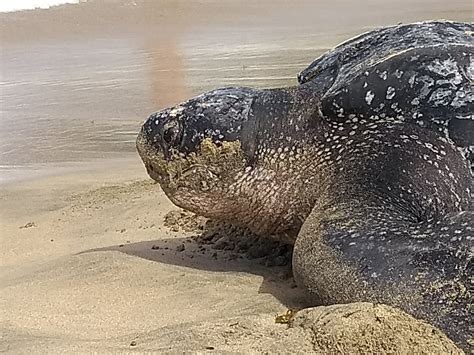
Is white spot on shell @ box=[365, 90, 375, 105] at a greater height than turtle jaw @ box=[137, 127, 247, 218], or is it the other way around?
white spot on shell @ box=[365, 90, 375, 105]

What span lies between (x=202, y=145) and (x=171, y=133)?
0.15m

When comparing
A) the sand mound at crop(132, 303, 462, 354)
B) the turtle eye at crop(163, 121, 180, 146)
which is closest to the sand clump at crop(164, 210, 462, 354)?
the sand mound at crop(132, 303, 462, 354)

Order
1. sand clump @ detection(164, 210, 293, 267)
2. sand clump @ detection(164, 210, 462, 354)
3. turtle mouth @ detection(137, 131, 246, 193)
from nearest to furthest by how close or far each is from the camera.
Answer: sand clump @ detection(164, 210, 462, 354)
turtle mouth @ detection(137, 131, 246, 193)
sand clump @ detection(164, 210, 293, 267)

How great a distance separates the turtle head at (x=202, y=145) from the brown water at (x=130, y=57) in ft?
7.65

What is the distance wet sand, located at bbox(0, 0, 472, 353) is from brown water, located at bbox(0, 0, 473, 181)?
1.1 inches

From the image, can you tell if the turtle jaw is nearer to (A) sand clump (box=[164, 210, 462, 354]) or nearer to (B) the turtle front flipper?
(B) the turtle front flipper

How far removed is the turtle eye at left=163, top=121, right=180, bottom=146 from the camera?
2695 millimetres

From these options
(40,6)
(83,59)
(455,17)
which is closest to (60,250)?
(83,59)

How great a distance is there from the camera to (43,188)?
14.6ft

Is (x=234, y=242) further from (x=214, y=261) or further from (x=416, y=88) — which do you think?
(x=416, y=88)

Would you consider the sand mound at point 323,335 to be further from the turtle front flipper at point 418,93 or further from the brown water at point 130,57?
the brown water at point 130,57

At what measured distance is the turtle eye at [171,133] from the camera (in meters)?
2.70

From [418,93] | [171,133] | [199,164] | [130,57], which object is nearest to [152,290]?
[199,164]

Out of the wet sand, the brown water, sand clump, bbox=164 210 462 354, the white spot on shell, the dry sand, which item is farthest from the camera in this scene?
the brown water
